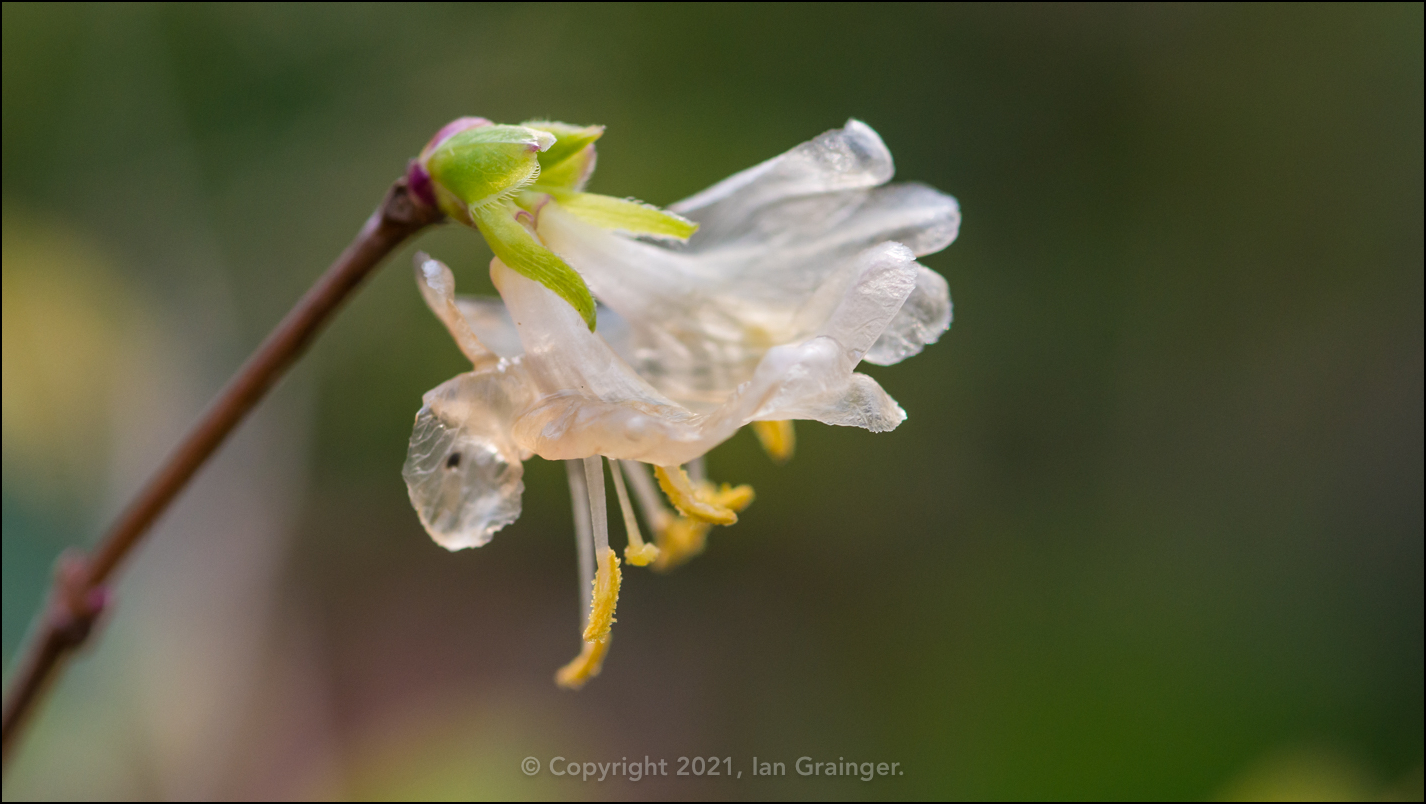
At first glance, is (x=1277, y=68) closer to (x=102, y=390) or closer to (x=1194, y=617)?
(x=1194, y=617)

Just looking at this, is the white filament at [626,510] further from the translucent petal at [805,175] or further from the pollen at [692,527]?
the translucent petal at [805,175]

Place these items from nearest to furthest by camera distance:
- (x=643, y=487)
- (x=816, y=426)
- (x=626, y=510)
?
(x=626, y=510) → (x=643, y=487) → (x=816, y=426)

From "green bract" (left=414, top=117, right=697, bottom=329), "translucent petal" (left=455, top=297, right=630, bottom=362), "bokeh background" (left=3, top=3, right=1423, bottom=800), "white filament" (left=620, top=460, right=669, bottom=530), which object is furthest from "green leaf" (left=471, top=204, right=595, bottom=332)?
"bokeh background" (left=3, top=3, right=1423, bottom=800)

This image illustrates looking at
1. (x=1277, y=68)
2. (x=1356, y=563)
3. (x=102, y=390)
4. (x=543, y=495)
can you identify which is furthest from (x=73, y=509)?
(x=1277, y=68)

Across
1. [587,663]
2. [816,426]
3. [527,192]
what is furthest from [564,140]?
[816,426]

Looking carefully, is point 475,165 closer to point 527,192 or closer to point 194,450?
point 527,192

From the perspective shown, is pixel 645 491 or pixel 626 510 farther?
pixel 645 491
